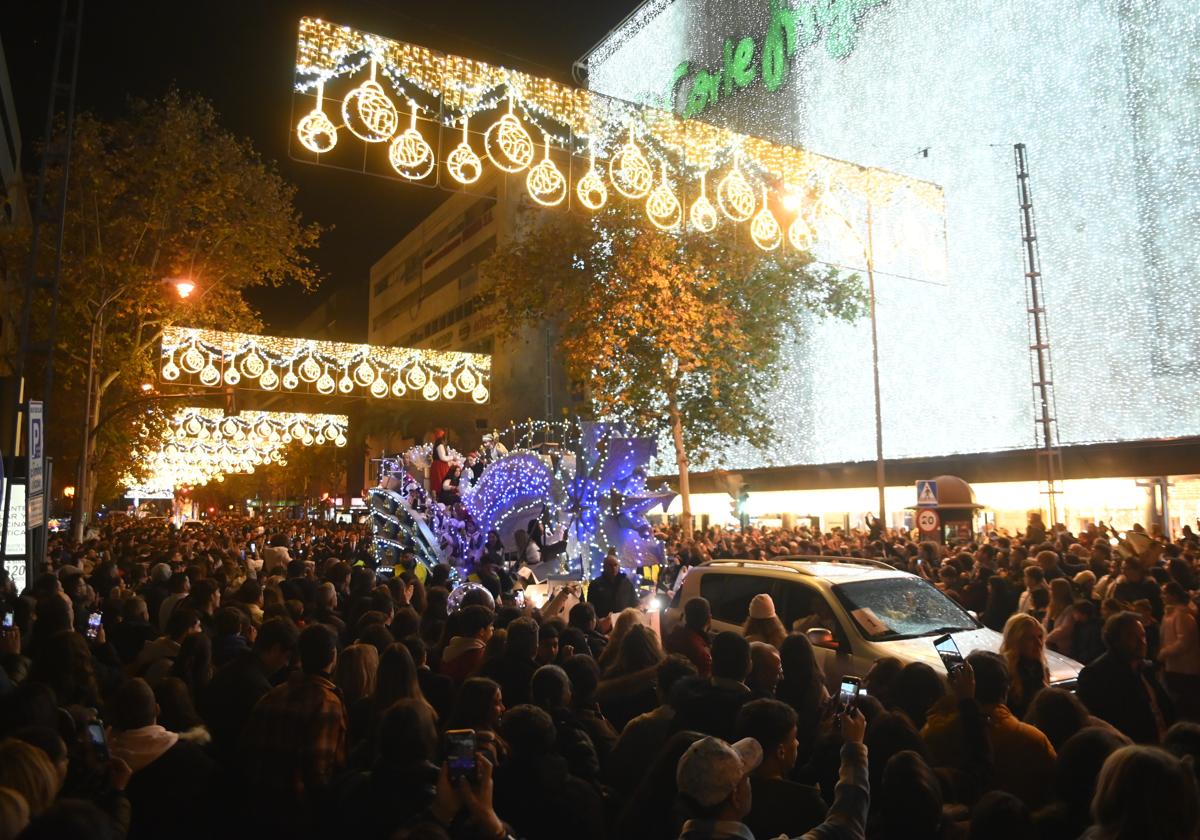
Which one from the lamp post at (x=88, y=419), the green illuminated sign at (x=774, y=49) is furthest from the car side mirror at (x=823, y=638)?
the green illuminated sign at (x=774, y=49)

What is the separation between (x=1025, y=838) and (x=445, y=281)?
71592 mm

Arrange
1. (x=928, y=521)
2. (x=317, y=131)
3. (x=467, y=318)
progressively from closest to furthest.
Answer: (x=317, y=131) → (x=928, y=521) → (x=467, y=318)

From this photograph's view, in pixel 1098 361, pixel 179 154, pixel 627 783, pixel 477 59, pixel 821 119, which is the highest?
pixel 821 119

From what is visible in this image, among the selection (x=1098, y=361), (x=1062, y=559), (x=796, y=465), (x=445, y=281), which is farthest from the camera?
(x=445, y=281)

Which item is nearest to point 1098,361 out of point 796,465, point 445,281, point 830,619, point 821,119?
point 796,465

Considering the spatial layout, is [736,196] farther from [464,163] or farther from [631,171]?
[464,163]

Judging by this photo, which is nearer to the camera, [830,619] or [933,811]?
[933,811]

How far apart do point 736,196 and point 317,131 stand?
27.8 ft

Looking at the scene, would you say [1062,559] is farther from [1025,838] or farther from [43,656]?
[43,656]

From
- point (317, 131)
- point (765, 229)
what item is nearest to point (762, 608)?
point (317, 131)

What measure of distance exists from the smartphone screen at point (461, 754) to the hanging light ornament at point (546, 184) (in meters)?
12.6

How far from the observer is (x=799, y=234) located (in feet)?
65.2

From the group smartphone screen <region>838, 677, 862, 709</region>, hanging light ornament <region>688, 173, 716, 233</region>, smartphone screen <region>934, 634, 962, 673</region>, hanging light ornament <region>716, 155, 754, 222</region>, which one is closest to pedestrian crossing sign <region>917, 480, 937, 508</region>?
hanging light ornament <region>716, 155, 754, 222</region>

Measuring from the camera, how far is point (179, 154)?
2511 cm
